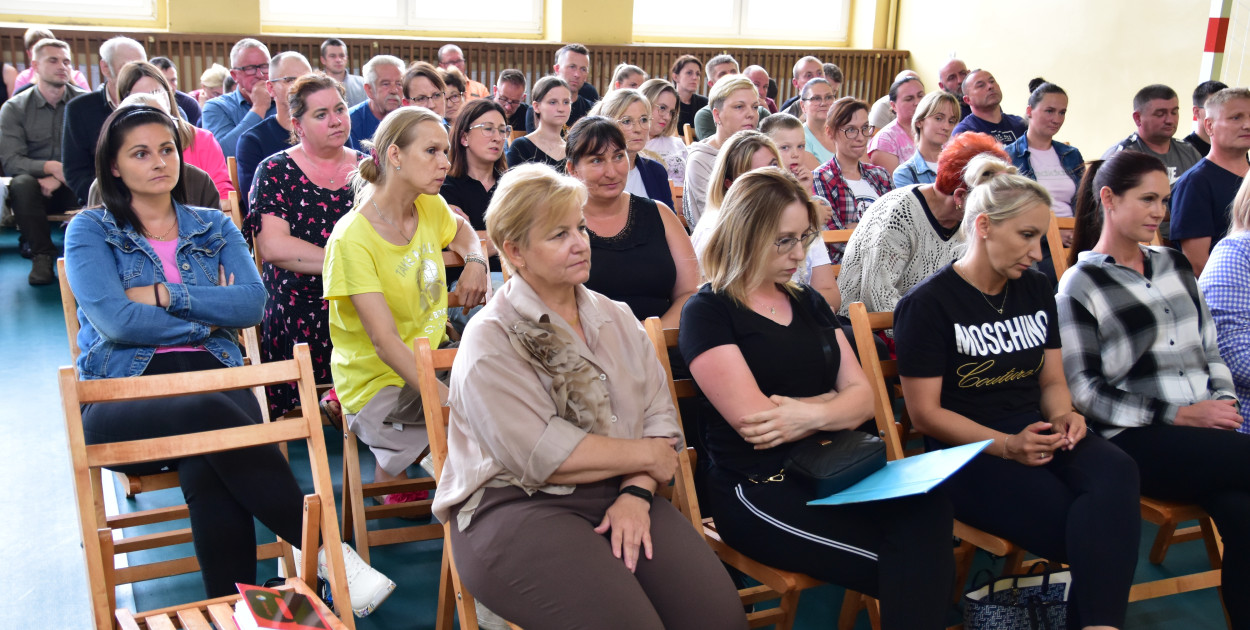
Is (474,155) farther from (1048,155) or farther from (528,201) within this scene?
(1048,155)

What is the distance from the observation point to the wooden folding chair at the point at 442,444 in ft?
6.58

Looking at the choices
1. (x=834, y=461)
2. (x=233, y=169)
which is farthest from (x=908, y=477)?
(x=233, y=169)

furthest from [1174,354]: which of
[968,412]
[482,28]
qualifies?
[482,28]

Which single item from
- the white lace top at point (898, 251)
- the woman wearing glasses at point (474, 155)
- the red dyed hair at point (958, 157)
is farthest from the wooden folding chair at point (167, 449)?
the red dyed hair at point (958, 157)

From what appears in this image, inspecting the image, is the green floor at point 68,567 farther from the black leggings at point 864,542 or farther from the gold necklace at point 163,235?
the gold necklace at point 163,235

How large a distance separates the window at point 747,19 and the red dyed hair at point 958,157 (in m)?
8.18

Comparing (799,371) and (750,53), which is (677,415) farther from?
(750,53)

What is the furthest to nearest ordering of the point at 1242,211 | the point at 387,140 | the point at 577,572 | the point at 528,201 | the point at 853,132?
the point at 853,132 < the point at 1242,211 < the point at 387,140 < the point at 528,201 < the point at 577,572

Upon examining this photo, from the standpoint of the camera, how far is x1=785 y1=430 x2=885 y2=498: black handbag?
2.07 metres

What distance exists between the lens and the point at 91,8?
8.89 meters

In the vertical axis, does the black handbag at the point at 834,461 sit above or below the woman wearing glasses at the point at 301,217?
below

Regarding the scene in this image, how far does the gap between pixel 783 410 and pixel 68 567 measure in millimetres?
2081

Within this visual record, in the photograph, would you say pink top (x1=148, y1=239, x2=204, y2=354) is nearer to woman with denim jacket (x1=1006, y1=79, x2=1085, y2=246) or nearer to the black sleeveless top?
the black sleeveless top

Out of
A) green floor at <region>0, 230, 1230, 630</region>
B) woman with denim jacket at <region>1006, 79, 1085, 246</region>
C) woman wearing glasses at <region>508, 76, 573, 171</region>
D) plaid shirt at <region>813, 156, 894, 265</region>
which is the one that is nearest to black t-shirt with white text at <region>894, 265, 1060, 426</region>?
green floor at <region>0, 230, 1230, 630</region>
